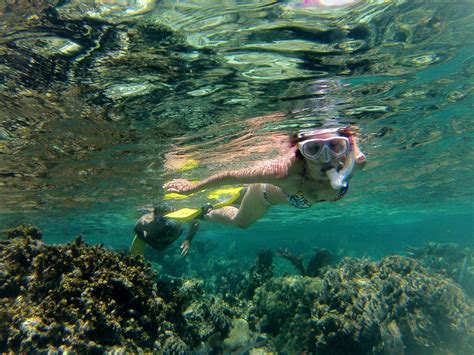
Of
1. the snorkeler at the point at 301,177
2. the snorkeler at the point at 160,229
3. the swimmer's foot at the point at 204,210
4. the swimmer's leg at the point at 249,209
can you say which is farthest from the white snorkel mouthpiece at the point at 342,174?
the snorkeler at the point at 160,229

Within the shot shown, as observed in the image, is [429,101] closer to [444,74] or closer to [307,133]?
[444,74]

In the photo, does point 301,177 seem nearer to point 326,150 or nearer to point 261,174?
point 261,174

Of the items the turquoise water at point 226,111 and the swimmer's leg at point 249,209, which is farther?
the swimmer's leg at point 249,209

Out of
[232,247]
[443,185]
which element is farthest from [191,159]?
[443,185]

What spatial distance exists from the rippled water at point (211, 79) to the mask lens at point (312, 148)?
2730mm

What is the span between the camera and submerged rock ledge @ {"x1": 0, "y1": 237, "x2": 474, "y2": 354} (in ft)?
15.0

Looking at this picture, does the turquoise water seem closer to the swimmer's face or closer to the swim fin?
the swim fin

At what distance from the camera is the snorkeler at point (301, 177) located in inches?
215

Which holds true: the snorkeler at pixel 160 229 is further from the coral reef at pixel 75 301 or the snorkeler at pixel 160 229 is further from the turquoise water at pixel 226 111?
the coral reef at pixel 75 301

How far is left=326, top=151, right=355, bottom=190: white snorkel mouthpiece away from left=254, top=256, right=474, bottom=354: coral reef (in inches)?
233

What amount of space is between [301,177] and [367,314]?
18.2ft

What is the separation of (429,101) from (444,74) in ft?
6.78

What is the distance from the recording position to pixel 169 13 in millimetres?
5582

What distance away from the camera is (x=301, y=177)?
6520 millimetres
